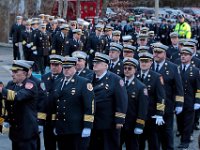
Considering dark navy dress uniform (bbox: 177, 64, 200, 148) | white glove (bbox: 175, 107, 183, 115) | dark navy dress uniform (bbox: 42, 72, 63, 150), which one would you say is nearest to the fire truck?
dark navy dress uniform (bbox: 177, 64, 200, 148)

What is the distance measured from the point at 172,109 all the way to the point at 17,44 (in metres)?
12.9

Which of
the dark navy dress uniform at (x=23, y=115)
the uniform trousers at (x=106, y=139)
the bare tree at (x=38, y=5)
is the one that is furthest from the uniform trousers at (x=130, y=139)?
the bare tree at (x=38, y=5)

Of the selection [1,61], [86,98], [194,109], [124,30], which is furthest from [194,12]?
[86,98]

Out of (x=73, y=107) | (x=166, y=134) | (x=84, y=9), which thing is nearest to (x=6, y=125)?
(x=73, y=107)

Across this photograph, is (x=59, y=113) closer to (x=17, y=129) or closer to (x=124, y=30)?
(x=17, y=129)

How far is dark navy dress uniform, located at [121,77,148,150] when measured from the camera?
9.62 m

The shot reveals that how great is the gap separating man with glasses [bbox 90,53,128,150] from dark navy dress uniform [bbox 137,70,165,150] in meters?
1.05

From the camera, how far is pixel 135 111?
973 centimetres

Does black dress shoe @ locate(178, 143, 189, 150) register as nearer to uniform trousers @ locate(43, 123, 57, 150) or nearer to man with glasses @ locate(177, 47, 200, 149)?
man with glasses @ locate(177, 47, 200, 149)

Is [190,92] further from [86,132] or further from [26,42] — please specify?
[26,42]

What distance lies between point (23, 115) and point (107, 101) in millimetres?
1402

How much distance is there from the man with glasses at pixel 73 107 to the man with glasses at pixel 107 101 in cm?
55

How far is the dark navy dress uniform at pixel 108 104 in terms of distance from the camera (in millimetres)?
9148

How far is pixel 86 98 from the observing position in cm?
857
